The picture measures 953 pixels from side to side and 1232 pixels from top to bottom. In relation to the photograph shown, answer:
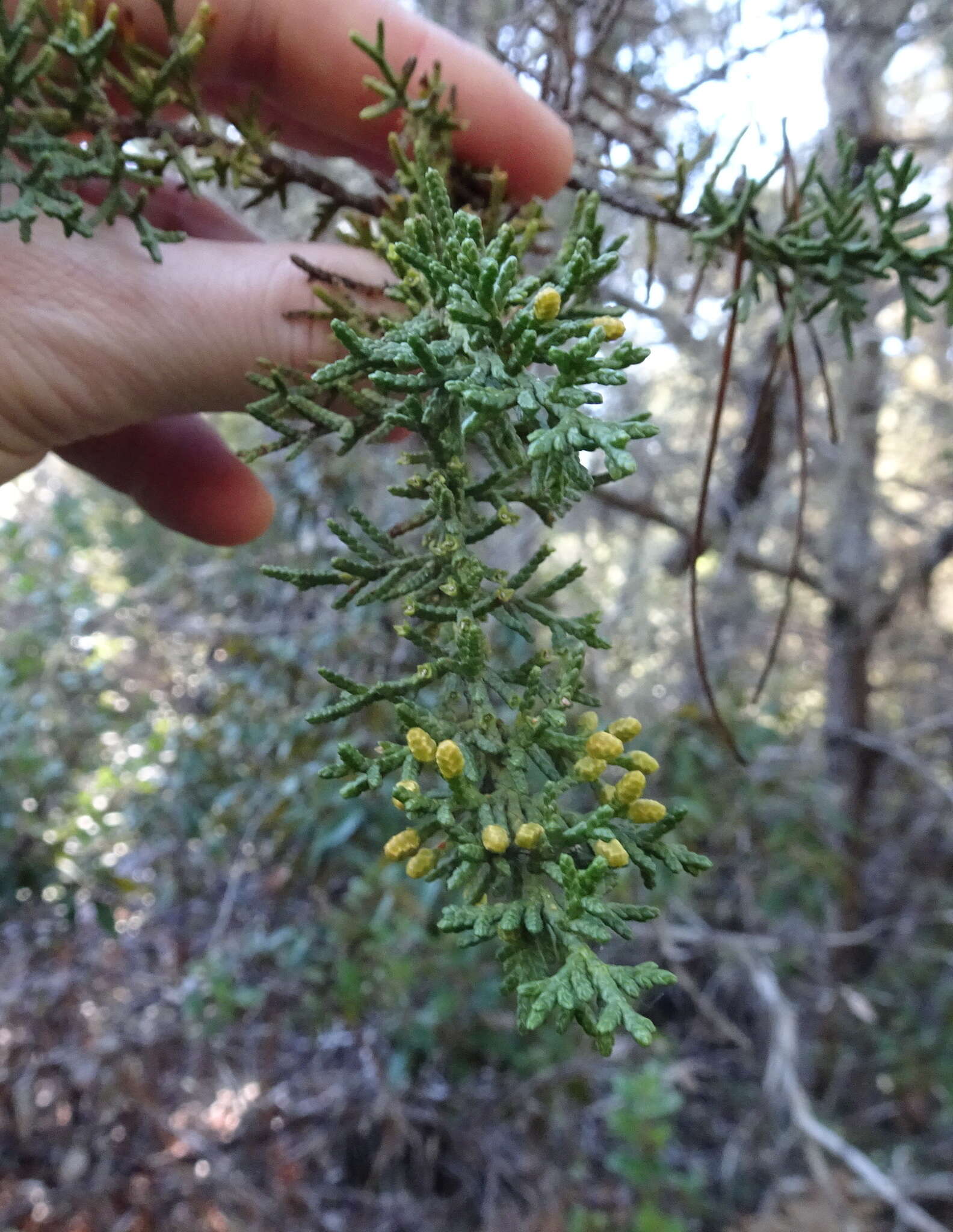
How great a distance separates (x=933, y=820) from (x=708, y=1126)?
172 centimetres

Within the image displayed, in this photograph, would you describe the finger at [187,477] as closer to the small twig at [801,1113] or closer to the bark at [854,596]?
the small twig at [801,1113]

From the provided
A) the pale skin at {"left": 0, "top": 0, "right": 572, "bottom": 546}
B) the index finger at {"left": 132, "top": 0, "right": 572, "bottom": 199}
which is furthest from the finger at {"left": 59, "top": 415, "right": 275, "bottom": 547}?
the index finger at {"left": 132, "top": 0, "right": 572, "bottom": 199}

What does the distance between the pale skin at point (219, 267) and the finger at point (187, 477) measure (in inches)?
10.5

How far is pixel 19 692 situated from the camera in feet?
8.91

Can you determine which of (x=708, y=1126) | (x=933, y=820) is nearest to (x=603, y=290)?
(x=708, y=1126)

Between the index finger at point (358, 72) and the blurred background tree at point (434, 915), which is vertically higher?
the index finger at point (358, 72)

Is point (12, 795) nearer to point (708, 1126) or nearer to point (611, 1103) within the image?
point (611, 1103)

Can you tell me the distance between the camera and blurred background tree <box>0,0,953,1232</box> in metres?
2.28

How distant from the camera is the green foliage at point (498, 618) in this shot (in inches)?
18.6

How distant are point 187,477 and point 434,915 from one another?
1.51 metres

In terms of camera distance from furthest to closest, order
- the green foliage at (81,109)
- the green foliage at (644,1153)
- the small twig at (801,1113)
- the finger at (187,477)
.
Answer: the green foliage at (644,1153), the small twig at (801,1113), the finger at (187,477), the green foliage at (81,109)

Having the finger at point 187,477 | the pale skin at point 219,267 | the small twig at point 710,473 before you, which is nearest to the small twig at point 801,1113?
the small twig at point 710,473

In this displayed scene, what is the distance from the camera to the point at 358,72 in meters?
1.11

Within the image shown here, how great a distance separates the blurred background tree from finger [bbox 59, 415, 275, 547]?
0.85m
